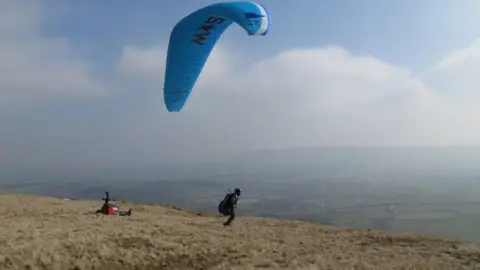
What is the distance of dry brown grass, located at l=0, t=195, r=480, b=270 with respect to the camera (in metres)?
13.1

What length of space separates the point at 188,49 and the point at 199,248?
7752 mm

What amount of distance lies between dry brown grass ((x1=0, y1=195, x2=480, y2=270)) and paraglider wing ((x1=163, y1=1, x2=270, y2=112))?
5098mm

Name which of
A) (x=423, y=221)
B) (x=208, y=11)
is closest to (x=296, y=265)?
(x=208, y=11)

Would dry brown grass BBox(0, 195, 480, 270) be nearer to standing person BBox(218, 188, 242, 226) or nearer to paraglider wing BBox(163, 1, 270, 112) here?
standing person BBox(218, 188, 242, 226)

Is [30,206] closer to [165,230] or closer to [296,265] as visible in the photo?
[165,230]

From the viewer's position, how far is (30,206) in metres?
24.7

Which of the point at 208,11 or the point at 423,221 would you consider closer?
the point at 208,11

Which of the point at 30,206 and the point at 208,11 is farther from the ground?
the point at 208,11

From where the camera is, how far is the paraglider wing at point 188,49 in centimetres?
1764

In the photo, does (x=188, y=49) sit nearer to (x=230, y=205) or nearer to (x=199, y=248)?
(x=230, y=205)

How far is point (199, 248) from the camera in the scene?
575 inches

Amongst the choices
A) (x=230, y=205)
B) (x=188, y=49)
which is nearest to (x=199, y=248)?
(x=230, y=205)

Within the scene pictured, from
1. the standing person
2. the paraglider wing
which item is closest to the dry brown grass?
the standing person

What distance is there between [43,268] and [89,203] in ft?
56.9
